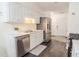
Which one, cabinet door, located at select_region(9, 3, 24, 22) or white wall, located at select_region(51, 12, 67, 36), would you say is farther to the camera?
white wall, located at select_region(51, 12, 67, 36)

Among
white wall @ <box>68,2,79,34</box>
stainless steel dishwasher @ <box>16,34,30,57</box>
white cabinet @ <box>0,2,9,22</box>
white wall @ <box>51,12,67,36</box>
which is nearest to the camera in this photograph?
white cabinet @ <box>0,2,9,22</box>

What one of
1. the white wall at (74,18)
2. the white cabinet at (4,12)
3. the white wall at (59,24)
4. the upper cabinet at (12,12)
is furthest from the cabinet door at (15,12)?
the white wall at (59,24)

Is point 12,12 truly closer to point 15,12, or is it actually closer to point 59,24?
point 15,12

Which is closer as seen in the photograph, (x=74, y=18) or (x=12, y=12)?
(x=12, y=12)

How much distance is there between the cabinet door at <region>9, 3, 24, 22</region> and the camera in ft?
10.8

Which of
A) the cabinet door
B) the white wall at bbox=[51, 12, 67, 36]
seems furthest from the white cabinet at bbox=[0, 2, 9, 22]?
the white wall at bbox=[51, 12, 67, 36]

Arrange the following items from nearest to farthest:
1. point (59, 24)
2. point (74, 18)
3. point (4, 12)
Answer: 1. point (4, 12)
2. point (74, 18)
3. point (59, 24)

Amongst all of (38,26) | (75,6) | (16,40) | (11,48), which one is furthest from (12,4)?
(38,26)

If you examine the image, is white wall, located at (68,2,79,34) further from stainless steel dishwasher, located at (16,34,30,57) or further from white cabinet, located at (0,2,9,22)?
white cabinet, located at (0,2,9,22)

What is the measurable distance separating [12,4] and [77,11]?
6.59 ft

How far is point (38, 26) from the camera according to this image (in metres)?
6.11

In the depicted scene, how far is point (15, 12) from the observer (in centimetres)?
353

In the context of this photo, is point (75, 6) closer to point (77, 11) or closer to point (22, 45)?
point (77, 11)

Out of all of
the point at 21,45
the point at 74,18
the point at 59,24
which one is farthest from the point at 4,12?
the point at 59,24
